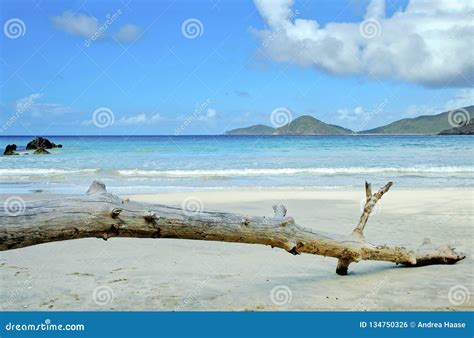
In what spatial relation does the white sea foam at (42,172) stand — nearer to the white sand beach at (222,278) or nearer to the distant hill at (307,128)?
the white sand beach at (222,278)

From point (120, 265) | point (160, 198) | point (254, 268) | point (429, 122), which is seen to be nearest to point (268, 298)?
point (254, 268)

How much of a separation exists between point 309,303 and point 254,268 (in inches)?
66.5

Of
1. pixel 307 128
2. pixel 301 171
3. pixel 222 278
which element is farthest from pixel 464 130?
pixel 222 278

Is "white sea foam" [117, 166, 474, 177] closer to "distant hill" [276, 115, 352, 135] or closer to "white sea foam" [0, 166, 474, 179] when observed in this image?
"white sea foam" [0, 166, 474, 179]

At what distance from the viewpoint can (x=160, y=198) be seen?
1477cm

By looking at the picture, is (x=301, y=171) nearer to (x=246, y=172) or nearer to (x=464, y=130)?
(x=246, y=172)

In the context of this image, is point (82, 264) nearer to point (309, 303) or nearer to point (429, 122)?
point (309, 303)

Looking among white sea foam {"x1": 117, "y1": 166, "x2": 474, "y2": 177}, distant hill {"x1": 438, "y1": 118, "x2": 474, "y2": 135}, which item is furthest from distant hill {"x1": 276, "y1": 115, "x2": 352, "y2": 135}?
white sea foam {"x1": 117, "y1": 166, "x2": 474, "y2": 177}

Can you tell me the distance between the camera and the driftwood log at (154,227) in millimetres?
4867

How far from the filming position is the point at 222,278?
267 inches

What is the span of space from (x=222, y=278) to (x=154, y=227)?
1.71m

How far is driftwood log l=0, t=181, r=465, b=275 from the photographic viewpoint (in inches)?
192

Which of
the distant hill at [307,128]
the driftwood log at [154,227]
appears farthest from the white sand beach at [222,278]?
the distant hill at [307,128]

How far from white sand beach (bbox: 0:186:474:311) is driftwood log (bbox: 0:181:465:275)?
0.47 meters
